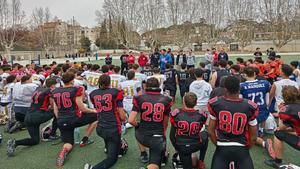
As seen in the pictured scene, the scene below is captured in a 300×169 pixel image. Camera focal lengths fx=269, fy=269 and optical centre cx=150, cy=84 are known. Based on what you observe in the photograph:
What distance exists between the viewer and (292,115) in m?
4.09

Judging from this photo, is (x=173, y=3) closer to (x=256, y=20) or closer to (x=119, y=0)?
(x=119, y=0)

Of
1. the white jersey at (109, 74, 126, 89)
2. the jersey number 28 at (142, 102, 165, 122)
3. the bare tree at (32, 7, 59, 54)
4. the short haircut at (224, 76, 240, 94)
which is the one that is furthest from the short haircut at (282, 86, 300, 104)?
the bare tree at (32, 7, 59, 54)

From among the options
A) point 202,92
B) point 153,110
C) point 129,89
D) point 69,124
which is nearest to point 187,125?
point 153,110

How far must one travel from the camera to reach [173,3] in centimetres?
6469

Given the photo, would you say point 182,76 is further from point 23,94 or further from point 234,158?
point 234,158

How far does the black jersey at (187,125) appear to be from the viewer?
4352mm

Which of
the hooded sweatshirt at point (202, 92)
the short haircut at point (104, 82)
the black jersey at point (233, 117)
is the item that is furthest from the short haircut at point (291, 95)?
the short haircut at point (104, 82)

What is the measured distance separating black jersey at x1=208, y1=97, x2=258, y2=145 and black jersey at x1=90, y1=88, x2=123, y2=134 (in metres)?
1.94

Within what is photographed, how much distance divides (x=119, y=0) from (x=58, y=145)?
59.6 m

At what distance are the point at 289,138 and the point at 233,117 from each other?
144 cm

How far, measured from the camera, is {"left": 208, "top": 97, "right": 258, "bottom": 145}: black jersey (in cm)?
363

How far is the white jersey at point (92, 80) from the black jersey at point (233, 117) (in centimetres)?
525

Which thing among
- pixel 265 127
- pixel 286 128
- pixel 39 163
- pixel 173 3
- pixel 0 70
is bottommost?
pixel 39 163

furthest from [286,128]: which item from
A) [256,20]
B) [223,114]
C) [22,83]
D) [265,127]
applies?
[256,20]
